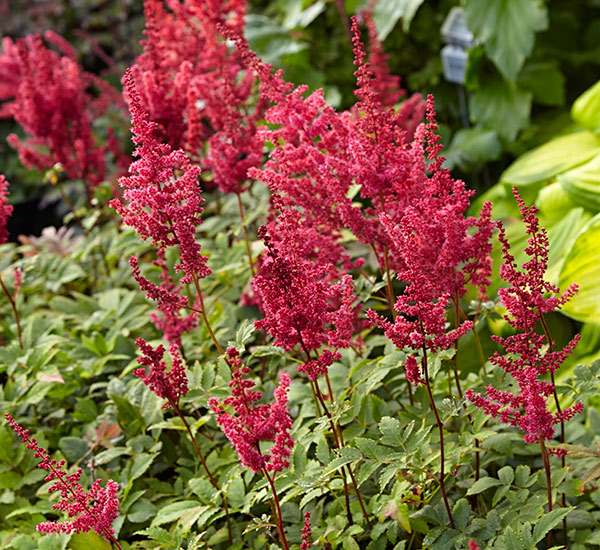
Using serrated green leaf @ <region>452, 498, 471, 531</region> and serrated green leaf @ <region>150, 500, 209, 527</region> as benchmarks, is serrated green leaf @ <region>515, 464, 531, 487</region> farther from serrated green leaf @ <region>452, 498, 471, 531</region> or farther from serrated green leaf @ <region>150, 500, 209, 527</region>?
serrated green leaf @ <region>150, 500, 209, 527</region>

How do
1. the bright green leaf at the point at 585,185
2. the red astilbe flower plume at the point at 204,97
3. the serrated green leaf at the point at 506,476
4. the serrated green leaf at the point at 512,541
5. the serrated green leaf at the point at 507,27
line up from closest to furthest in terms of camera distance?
1. the serrated green leaf at the point at 512,541
2. the serrated green leaf at the point at 506,476
3. the red astilbe flower plume at the point at 204,97
4. the bright green leaf at the point at 585,185
5. the serrated green leaf at the point at 507,27

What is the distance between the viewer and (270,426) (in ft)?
4.26

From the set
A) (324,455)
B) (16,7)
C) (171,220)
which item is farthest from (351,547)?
(16,7)

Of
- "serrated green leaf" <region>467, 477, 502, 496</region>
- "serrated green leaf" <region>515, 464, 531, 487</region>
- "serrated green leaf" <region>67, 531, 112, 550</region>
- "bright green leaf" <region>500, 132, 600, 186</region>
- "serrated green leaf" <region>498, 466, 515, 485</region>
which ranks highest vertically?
"bright green leaf" <region>500, 132, 600, 186</region>

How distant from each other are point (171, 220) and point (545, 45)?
389cm

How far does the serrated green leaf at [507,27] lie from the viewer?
3742mm

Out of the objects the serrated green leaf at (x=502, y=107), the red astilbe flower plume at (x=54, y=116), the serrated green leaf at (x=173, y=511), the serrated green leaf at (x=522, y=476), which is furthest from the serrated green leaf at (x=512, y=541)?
the serrated green leaf at (x=502, y=107)

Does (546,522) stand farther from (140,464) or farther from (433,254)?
(140,464)

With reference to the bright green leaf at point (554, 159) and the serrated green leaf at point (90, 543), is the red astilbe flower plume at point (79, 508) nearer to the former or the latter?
the serrated green leaf at point (90, 543)

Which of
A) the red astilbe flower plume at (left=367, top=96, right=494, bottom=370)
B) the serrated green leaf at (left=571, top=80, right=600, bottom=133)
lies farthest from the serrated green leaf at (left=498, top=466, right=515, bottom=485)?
the serrated green leaf at (left=571, top=80, right=600, bottom=133)

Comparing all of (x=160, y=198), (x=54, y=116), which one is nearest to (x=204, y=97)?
(x=54, y=116)

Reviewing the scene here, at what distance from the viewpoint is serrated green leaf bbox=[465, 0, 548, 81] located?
3.74 metres

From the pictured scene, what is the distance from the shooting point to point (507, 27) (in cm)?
379

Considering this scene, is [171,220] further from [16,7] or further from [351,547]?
[16,7]
